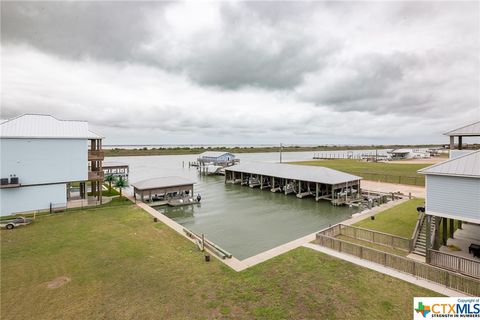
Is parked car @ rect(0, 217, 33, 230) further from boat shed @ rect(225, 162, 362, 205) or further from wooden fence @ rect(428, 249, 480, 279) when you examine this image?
boat shed @ rect(225, 162, 362, 205)

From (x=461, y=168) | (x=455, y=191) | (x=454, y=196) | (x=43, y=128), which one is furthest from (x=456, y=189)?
(x=43, y=128)

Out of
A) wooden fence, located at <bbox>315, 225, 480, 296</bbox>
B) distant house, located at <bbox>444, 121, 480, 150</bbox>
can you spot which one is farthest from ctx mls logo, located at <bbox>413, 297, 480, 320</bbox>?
distant house, located at <bbox>444, 121, 480, 150</bbox>

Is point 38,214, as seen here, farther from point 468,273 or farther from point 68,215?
point 468,273

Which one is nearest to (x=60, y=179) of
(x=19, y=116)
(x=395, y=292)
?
(x=19, y=116)

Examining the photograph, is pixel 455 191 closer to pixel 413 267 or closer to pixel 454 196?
pixel 454 196

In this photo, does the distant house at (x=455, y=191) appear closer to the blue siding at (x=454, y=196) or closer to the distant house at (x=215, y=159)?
the blue siding at (x=454, y=196)

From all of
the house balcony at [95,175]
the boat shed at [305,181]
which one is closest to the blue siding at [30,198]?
the house balcony at [95,175]
